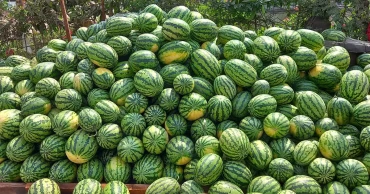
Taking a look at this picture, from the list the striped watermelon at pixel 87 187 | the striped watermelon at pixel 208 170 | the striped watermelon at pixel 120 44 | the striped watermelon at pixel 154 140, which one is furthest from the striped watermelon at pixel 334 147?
the striped watermelon at pixel 120 44

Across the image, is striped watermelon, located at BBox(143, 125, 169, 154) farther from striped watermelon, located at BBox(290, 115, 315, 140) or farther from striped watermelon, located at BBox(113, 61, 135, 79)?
striped watermelon, located at BBox(290, 115, 315, 140)

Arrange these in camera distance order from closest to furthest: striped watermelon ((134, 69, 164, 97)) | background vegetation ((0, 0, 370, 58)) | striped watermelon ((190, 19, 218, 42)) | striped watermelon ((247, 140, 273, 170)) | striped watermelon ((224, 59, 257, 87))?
striped watermelon ((247, 140, 273, 170)), striped watermelon ((134, 69, 164, 97)), striped watermelon ((224, 59, 257, 87)), striped watermelon ((190, 19, 218, 42)), background vegetation ((0, 0, 370, 58))

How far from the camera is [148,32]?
370 cm

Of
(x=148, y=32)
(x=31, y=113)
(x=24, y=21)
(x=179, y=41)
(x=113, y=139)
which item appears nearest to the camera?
(x=113, y=139)

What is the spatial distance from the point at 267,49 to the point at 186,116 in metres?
1.14

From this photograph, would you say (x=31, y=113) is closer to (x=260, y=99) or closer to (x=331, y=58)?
(x=260, y=99)

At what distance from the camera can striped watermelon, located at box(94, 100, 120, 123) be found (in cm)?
304

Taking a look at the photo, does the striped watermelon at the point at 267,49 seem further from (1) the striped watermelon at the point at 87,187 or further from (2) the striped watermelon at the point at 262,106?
(1) the striped watermelon at the point at 87,187

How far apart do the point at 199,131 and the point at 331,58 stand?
166 cm

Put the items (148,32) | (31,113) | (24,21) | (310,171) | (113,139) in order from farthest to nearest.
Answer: (24,21)
(148,32)
(31,113)
(113,139)
(310,171)

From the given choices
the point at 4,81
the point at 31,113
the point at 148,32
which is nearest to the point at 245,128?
the point at 148,32

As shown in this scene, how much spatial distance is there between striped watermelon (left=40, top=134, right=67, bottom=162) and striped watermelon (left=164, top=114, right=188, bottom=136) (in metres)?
0.93

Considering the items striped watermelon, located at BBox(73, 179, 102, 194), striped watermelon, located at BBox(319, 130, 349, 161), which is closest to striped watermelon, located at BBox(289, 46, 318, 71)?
striped watermelon, located at BBox(319, 130, 349, 161)

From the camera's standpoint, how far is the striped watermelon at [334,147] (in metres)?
2.69
